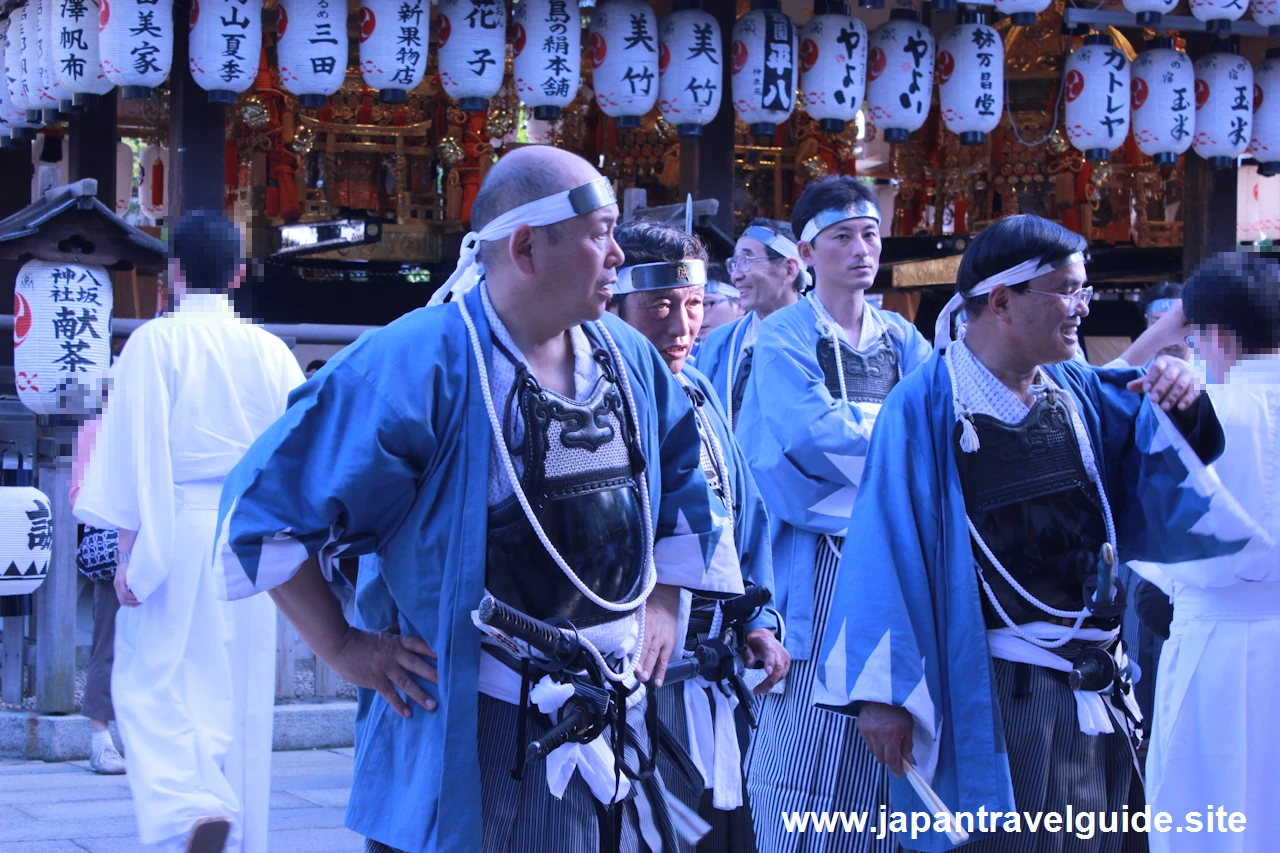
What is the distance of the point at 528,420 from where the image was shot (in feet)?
7.99

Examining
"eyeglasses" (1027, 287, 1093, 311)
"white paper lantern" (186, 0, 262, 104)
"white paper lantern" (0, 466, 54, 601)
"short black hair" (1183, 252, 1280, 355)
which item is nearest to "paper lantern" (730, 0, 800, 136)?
"white paper lantern" (186, 0, 262, 104)

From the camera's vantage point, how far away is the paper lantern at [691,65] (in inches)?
361

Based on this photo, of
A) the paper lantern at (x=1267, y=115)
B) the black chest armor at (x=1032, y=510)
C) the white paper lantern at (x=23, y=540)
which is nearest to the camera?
the black chest armor at (x=1032, y=510)

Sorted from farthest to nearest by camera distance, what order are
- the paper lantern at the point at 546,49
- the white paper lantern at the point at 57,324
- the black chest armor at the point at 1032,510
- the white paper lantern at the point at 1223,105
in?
the white paper lantern at the point at 1223,105, the paper lantern at the point at 546,49, the white paper lantern at the point at 57,324, the black chest armor at the point at 1032,510

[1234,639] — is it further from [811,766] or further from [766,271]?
[766,271]

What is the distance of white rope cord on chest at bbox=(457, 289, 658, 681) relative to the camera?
239 cm

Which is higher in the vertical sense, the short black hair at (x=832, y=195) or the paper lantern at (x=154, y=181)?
the paper lantern at (x=154, y=181)

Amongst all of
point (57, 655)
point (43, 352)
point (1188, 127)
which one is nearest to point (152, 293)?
point (43, 352)

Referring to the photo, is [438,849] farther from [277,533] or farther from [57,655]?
[57,655]

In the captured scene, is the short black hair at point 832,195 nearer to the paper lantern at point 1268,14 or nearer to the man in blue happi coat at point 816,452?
the man in blue happi coat at point 816,452

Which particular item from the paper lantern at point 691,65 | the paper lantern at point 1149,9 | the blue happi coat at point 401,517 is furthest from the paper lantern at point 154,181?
the blue happi coat at point 401,517

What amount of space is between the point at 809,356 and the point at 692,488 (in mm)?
1473

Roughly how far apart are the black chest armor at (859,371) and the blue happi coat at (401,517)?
1864 mm

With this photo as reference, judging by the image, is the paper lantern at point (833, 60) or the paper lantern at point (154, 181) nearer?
the paper lantern at point (833, 60)
